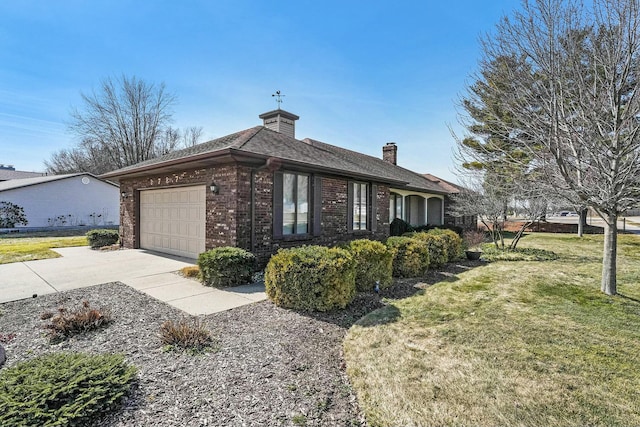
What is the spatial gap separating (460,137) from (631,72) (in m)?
2.92

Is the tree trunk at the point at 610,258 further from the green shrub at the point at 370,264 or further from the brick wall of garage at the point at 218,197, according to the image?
the brick wall of garage at the point at 218,197

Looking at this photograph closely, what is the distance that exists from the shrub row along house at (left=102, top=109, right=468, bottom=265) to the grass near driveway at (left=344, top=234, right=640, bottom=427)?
3789 millimetres

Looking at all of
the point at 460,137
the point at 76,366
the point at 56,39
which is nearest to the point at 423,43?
the point at 460,137

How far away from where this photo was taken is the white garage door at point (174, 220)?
877 cm

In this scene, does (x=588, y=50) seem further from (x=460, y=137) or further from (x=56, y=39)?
(x=56, y=39)

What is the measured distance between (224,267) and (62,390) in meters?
3.97

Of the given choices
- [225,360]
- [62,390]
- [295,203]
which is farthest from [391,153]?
[62,390]

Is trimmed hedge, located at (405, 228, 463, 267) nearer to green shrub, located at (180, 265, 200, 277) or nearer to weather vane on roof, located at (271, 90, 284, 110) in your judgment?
green shrub, located at (180, 265, 200, 277)

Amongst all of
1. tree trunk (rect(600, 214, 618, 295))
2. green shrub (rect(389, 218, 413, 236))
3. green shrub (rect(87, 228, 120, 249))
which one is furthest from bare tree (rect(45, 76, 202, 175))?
tree trunk (rect(600, 214, 618, 295))

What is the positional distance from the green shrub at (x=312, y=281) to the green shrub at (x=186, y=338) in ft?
5.04

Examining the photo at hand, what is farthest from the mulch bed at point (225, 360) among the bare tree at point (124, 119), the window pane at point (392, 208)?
the bare tree at point (124, 119)

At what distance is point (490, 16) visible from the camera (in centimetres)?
614

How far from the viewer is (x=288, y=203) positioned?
27.3 feet

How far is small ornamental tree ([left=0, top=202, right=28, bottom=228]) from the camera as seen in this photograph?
18.7m
